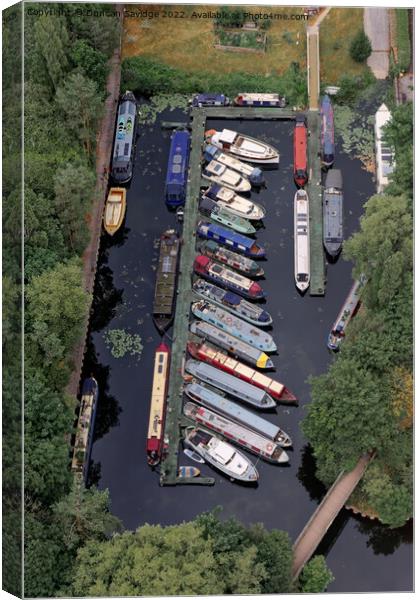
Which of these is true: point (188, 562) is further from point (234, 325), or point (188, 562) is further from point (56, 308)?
point (234, 325)

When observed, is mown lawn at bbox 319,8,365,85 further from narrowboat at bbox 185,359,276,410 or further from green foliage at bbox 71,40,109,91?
narrowboat at bbox 185,359,276,410

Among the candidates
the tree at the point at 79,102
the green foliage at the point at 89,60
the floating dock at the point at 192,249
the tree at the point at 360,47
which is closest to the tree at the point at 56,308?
the floating dock at the point at 192,249

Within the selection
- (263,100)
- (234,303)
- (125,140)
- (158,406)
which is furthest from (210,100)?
(158,406)

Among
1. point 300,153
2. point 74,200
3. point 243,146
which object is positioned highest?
point 243,146

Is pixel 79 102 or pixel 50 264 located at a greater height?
pixel 79 102

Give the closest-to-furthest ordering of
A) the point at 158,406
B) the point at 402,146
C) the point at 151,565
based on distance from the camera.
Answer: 1. the point at 151,565
2. the point at 158,406
3. the point at 402,146

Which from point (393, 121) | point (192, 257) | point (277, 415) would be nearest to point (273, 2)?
point (393, 121)

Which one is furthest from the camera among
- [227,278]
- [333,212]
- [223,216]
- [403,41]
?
[403,41]
